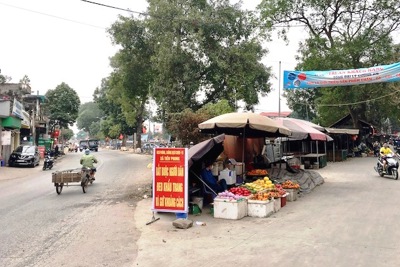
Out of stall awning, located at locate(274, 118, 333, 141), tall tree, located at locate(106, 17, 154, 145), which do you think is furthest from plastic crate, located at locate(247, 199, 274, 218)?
tall tree, located at locate(106, 17, 154, 145)

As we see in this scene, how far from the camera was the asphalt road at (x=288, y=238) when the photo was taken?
5750 millimetres

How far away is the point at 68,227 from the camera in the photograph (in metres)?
8.16

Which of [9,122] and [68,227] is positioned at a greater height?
[9,122]

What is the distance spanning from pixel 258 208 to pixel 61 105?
46886 millimetres

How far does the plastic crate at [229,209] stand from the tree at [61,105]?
151ft

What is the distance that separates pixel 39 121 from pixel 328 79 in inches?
1320

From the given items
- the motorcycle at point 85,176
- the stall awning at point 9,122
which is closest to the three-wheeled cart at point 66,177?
the motorcycle at point 85,176

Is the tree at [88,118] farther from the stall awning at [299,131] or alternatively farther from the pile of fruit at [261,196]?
the pile of fruit at [261,196]

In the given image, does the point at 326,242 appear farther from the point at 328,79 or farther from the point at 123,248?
the point at 328,79

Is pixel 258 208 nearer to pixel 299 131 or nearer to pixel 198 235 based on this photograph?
pixel 198 235

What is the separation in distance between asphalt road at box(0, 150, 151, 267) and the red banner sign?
0.91m

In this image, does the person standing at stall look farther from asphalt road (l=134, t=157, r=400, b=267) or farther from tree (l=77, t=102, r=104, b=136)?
tree (l=77, t=102, r=104, b=136)

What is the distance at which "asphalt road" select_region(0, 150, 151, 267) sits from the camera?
19.9 ft

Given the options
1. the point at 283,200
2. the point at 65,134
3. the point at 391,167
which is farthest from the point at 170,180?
the point at 65,134
